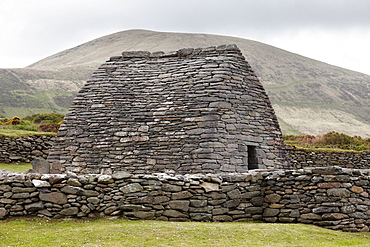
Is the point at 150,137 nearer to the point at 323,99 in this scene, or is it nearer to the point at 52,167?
the point at 52,167

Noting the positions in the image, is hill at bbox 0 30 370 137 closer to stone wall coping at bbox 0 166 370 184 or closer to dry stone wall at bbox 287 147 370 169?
dry stone wall at bbox 287 147 370 169

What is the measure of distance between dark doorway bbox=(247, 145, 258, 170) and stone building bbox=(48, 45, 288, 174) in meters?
0.03

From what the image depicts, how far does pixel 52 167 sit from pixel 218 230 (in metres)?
6.48

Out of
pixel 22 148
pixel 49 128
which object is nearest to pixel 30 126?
pixel 49 128

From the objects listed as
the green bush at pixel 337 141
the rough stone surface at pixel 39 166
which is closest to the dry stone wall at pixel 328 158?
the green bush at pixel 337 141

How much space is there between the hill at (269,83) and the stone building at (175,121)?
45181 millimetres

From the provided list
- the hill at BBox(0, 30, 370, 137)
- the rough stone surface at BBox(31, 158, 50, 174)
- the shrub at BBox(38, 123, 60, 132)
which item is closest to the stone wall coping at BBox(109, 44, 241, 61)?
the rough stone surface at BBox(31, 158, 50, 174)

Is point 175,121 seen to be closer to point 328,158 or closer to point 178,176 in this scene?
point 178,176

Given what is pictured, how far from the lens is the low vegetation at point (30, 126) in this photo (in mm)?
20653

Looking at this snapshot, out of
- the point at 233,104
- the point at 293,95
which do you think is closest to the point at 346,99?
the point at 293,95

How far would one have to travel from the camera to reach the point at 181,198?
29.6 ft

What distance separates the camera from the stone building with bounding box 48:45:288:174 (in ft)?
43.2

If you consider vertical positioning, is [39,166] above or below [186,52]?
below

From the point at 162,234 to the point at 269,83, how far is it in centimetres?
9925
